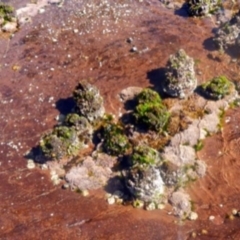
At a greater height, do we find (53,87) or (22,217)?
(53,87)

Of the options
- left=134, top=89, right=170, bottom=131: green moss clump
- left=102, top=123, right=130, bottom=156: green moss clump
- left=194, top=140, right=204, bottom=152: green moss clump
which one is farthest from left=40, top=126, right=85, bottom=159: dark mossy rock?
left=194, top=140, right=204, bottom=152: green moss clump

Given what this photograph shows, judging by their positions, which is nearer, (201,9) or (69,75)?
(69,75)

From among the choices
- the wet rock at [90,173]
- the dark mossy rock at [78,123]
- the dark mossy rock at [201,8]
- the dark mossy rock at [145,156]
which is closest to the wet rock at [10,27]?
the dark mossy rock at [78,123]

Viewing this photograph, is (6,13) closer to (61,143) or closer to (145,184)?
(61,143)

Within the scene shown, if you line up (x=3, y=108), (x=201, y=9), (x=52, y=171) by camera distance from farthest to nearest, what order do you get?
(x=201, y=9) < (x=3, y=108) < (x=52, y=171)

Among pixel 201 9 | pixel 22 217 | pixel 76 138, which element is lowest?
pixel 22 217

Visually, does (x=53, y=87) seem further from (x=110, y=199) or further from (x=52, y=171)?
(x=110, y=199)

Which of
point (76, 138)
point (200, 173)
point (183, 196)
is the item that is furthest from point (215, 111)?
point (76, 138)
